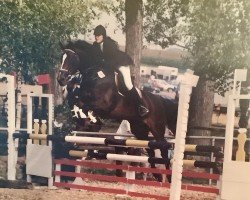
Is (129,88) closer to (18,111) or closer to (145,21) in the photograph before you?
(145,21)

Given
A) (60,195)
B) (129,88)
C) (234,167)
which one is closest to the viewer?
(234,167)

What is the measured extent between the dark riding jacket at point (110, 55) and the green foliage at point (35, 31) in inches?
9.3

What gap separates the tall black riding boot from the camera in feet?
15.7

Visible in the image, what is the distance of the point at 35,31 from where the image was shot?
509cm

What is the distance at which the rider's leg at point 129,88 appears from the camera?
15.6 ft

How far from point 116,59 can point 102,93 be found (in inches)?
12.9

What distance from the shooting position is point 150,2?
4664 mm

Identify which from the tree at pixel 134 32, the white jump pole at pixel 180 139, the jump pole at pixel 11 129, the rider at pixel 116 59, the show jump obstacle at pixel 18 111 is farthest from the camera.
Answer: the jump pole at pixel 11 129

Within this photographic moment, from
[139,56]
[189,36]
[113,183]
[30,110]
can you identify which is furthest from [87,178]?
[189,36]

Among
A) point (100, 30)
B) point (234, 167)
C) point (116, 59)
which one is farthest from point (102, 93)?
point (234, 167)

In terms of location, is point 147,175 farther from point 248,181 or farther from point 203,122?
point 248,181

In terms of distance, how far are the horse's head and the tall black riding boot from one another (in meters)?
0.53

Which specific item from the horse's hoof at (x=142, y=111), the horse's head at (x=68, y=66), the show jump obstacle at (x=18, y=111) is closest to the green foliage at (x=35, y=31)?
the horse's head at (x=68, y=66)

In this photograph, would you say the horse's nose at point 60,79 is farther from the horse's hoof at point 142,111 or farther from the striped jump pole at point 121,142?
the horse's hoof at point 142,111
